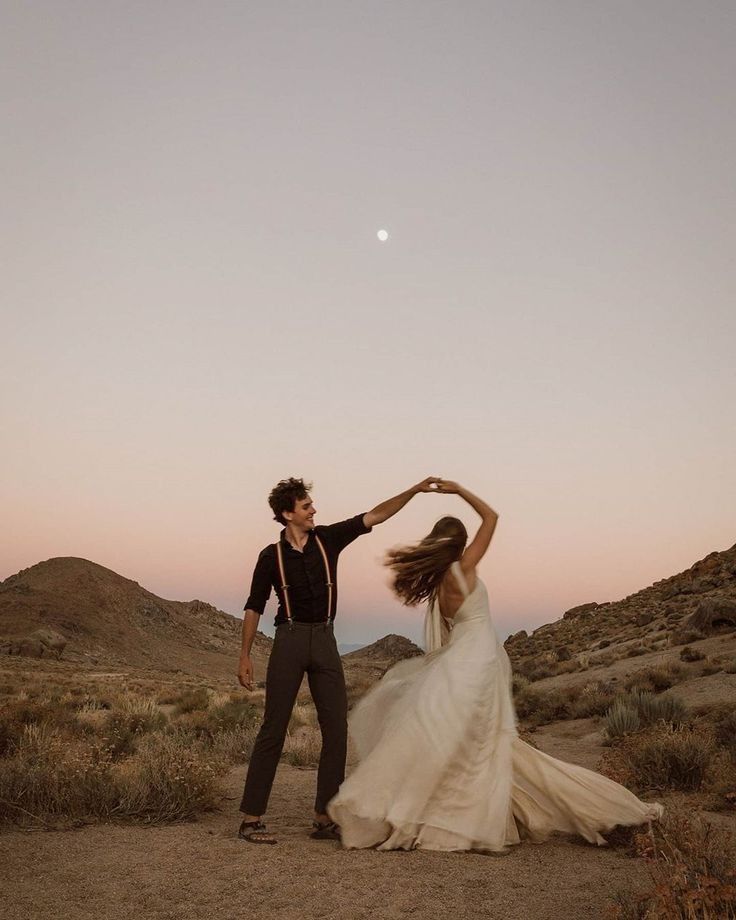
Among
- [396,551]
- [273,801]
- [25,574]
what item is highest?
[25,574]

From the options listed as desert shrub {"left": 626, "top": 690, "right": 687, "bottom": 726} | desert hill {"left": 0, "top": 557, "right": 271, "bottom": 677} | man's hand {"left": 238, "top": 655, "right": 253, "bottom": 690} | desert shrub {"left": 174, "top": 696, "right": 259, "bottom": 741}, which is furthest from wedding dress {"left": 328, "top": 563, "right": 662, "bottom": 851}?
desert hill {"left": 0, "top": 557, "right": 271, "bottom": 677}

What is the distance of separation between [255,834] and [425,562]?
228 cm

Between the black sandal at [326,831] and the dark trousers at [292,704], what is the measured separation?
101 mm

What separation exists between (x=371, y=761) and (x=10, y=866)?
7.71ft

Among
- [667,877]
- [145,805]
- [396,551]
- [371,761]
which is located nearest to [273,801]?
[145,805]

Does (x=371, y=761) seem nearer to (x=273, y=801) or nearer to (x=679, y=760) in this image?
(x=273, y=801)

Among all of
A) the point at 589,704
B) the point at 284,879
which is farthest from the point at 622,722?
the point at 284,879

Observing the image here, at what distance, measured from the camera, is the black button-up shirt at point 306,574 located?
565cm

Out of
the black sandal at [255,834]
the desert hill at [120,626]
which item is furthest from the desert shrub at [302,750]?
the desert hill at [120,626]

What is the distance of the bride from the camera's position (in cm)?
500

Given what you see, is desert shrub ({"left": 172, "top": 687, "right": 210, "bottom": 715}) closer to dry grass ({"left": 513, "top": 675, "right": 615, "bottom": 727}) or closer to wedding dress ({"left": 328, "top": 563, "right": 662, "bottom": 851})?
dry grass ({"left": 513, "top": 675, "right": 615, "bottom": 727})

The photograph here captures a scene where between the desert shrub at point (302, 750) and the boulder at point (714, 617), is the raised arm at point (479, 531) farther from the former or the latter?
the boulder at point (714, 617)

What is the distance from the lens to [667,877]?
354 cm

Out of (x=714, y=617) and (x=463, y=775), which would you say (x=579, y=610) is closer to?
(x=714, y=617)
